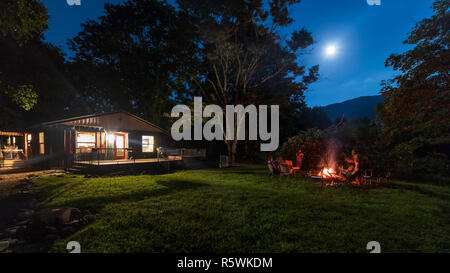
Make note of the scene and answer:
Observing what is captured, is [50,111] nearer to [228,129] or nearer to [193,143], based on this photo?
[193,143]

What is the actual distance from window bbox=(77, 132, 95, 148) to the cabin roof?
2.74 feet

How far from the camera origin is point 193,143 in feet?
84.5

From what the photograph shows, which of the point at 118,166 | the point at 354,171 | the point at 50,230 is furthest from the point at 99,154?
the point at 354,171

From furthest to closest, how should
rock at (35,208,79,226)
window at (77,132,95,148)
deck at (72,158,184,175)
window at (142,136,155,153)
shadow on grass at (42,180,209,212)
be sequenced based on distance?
window at (142,136,155,153)
window at (77,132,95,148)
deck at (72,158,184,175)
shadow on grass at (42,180,209,212)
rock at (35,208,79,226)

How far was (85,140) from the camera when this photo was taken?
45.3 feet

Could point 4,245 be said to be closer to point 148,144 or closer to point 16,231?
point 16,231

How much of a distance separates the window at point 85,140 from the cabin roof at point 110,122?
84 centimetres

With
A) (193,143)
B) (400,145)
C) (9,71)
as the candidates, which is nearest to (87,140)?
(9,71)

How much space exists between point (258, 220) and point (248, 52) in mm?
17904

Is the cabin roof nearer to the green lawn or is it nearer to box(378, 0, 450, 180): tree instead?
the green lawn

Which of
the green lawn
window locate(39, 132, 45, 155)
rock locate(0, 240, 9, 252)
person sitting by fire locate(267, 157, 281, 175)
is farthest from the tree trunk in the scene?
rock locate(0, 240, 9, 252)

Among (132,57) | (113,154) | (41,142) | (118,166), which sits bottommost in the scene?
(118,166)

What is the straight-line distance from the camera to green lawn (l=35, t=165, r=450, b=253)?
3.33 m

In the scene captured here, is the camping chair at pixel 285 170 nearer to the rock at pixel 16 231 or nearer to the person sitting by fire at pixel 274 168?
the person sitting by fire at pixel 274 168
